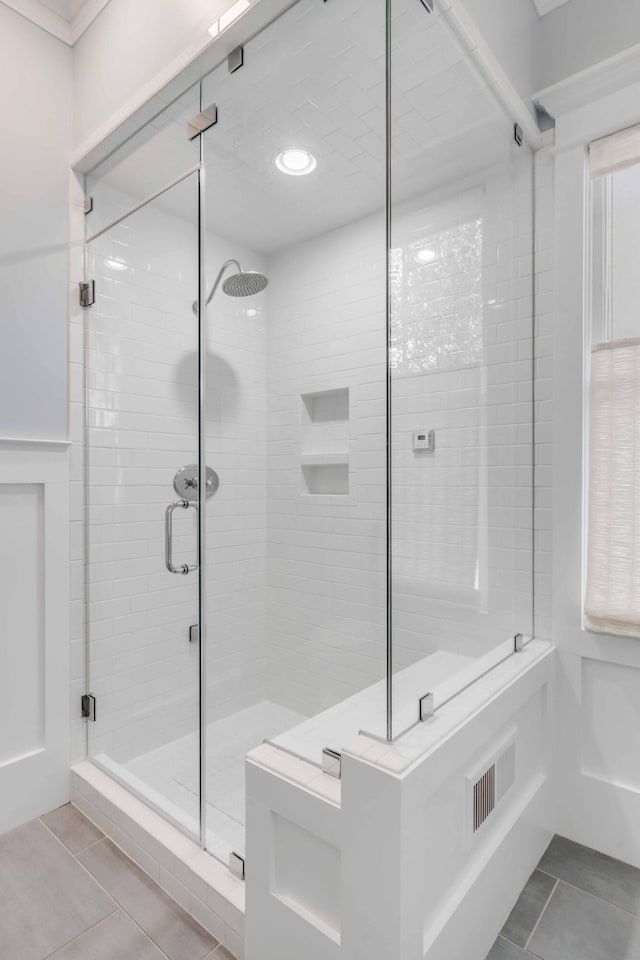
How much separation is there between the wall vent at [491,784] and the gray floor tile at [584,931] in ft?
1.08

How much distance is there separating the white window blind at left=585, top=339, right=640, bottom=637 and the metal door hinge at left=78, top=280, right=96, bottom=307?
5.96ft

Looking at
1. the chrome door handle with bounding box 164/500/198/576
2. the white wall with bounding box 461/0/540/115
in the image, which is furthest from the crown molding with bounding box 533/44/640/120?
the chrome door handle with bounding box 164/500/198/576

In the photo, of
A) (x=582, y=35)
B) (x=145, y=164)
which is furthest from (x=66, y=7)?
(x=582, y=35)

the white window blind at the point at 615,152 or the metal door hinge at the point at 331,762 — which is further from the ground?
the white window blind at the point at 615,152

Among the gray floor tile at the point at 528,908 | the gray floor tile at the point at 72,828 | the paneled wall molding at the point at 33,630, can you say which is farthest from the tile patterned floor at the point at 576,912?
the paneled wall molding at the point at 33,630

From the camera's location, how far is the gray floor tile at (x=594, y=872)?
4.93 feet

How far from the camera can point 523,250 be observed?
1798 millimetres

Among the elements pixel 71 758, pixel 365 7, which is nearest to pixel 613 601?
pixel 365 7

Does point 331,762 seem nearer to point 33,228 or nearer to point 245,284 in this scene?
point 245,284

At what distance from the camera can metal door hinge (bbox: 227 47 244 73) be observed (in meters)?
1.53

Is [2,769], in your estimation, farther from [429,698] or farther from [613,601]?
[613,601]

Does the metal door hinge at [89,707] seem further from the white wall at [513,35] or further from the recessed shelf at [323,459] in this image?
the white wall at [513,35]

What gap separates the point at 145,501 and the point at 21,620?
0.61m

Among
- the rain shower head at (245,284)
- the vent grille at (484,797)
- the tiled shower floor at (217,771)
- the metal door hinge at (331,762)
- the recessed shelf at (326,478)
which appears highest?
the rain shower head at (245,284)
